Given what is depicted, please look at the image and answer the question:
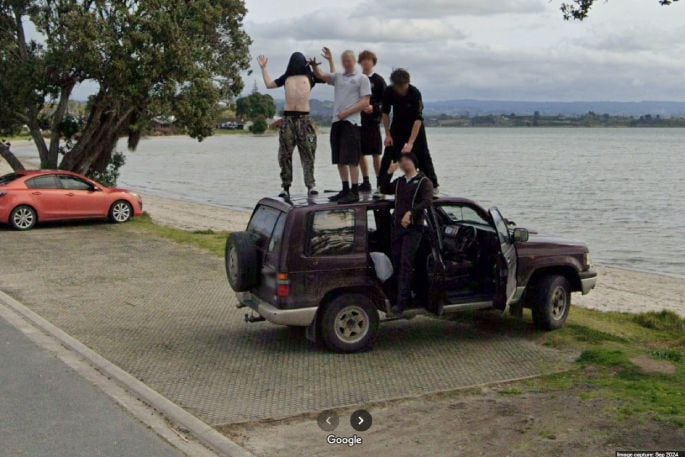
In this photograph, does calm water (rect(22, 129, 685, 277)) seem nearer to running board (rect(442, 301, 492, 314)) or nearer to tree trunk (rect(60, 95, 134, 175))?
tree trunk (rect(60, 95, 134, 175))

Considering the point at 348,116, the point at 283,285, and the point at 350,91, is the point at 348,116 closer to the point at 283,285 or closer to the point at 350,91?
A: the point at 350,91

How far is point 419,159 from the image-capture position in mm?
10133

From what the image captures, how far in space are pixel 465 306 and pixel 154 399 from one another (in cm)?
343

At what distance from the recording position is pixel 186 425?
6.66 m

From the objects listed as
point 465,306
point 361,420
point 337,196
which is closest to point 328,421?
point 361,420

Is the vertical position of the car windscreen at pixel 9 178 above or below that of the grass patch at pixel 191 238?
above

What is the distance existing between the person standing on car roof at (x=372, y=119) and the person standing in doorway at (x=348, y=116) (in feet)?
0.52

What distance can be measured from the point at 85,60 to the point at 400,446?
18027mm

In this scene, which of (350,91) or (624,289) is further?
(624,289)

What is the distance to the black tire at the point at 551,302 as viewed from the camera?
9.61m

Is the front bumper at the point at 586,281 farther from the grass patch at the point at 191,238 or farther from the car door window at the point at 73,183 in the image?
the car door window at the point at 73,183

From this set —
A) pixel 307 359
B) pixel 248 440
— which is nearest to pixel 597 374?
pixel 307 359

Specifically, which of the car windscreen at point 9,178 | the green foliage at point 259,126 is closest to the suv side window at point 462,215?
the car windscreen at point 9,178

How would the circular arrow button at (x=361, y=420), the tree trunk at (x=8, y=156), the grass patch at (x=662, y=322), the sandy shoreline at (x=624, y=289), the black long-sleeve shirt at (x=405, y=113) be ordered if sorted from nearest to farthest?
the circular arrow button at (x=361, y=420) < the black long-sleeve shirt at (x=405, y=113) < the grass patch at (x=662, y=322) < the sandy shoreline at (x=624, y=289) < the tree trunk at (x=8, y=156)
